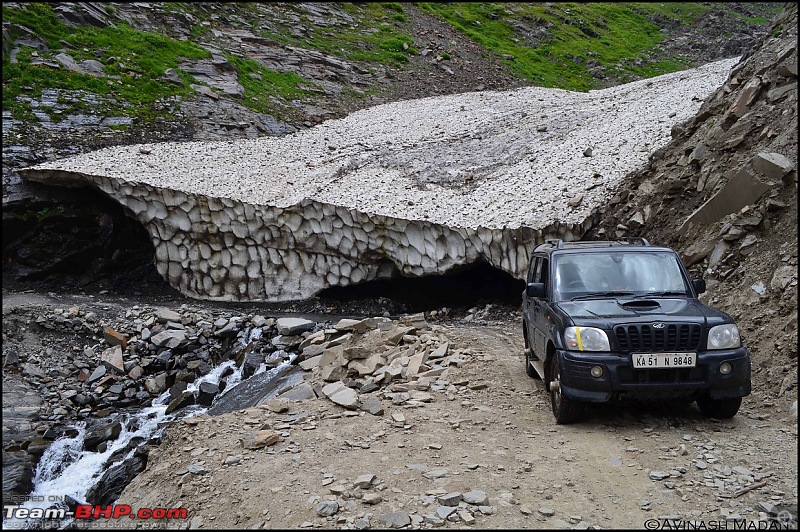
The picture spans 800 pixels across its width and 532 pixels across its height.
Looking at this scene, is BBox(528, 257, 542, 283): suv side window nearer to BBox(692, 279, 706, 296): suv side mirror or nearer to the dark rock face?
BBox(692, 279, 706, 296): suv side mirror

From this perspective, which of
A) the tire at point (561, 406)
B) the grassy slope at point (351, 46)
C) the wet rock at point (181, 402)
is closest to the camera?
the tire at point (561, 406)

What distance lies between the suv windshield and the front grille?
94cm

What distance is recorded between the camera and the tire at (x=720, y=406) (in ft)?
21.2

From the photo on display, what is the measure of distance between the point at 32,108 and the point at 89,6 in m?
9.56

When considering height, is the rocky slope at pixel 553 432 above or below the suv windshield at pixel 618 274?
below

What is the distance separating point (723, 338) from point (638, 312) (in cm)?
85

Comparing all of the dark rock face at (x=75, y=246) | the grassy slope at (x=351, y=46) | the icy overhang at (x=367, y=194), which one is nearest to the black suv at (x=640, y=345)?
the icy overhang at (x=367, y=194)

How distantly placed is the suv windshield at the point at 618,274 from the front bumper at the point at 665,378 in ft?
3.72

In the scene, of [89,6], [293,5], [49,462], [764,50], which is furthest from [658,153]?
[293,5]

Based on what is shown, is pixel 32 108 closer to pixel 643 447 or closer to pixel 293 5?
pixel 293 5

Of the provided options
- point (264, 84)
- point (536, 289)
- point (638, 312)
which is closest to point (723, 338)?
point (638, 312)

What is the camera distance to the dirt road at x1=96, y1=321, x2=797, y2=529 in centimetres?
495

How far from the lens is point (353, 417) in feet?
25.8

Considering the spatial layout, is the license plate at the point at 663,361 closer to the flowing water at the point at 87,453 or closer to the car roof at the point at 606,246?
the car roof at the point at 606,246
